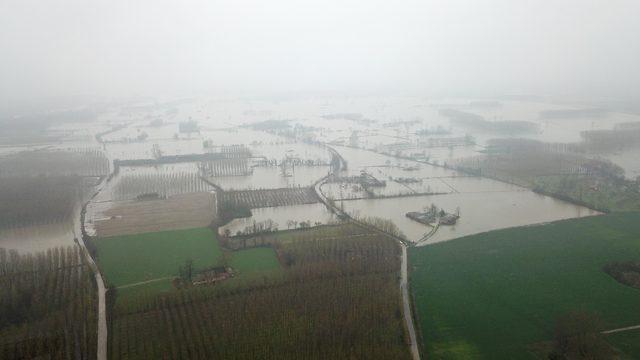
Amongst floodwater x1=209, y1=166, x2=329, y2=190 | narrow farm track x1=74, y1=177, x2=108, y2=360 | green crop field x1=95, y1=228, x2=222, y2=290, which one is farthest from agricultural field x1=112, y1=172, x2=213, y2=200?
green crop field x1=95, y1=228, x2=222, y2=290

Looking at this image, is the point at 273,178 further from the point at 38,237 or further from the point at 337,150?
the point at 38,237

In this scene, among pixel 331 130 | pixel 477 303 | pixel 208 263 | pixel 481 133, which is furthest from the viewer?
pixel 331 130

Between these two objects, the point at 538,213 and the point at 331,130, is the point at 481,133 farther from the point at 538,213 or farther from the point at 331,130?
the point at 538,213

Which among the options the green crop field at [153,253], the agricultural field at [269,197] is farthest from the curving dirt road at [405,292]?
the green crop field at [153,253]

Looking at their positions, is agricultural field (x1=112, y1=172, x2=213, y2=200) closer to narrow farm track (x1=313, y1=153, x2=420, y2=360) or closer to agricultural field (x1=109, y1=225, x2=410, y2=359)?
narrow farm track (x1=313, y1=153, x2=420, y2=360)

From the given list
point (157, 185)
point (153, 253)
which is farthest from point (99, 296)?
point (157, 185)

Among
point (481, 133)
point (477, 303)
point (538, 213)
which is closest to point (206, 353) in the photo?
point (477, 303)

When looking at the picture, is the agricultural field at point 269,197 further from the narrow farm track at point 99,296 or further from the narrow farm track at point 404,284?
the narrow farm track at point 99,296
